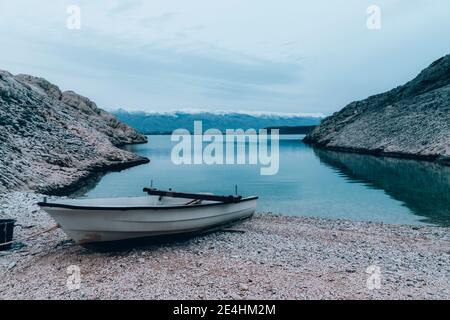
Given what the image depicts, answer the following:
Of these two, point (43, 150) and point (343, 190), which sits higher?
Result: point (43, 150)

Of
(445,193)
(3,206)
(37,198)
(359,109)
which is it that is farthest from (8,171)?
(359,109)

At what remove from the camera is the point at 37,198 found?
27359mm

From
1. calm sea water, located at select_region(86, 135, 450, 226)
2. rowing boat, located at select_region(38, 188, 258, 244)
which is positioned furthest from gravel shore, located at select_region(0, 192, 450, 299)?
calm sea water, located at select_region(86, 135, 450, 226)

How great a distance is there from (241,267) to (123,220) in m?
4.75

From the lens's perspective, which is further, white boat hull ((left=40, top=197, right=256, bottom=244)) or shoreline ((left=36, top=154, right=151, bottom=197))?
shoreline ((left=36, top=154, right=151, bottom=197))

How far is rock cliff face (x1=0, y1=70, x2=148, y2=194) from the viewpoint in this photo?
36.5 metres

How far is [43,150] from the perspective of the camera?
1847 inches

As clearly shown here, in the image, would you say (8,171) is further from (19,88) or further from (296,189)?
(19,88)

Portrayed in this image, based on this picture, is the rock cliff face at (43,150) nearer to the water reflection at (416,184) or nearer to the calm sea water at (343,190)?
the calm sea water at (343,190)

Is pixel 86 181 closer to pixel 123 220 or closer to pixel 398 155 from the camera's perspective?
pixel 123 220

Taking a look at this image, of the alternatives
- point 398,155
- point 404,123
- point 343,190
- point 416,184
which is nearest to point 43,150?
point 343,190

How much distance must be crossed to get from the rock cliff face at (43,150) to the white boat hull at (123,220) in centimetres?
1758

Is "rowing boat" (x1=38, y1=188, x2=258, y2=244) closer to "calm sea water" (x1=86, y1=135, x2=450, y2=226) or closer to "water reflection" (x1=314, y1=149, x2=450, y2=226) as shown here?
"calm sea water" (x1=86, y1=135, x2=450, y2=226)

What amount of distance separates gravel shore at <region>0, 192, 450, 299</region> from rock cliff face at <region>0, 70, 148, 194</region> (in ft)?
57.9
